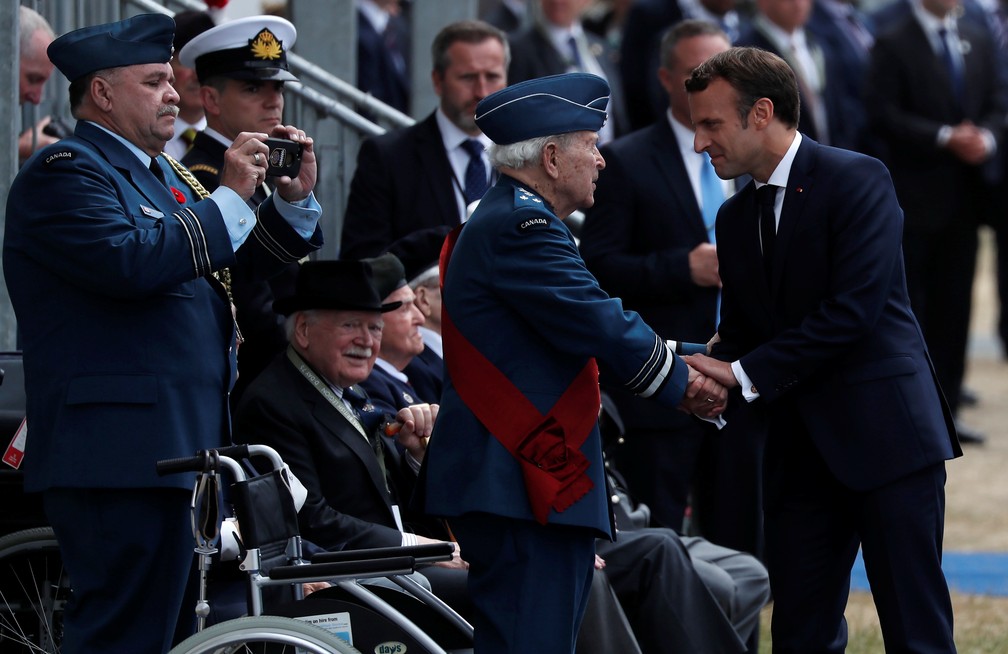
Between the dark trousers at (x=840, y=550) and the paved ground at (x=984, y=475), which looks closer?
the dark trousers at (x=840, y=550)

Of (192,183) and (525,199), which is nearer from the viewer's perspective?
(525,199)

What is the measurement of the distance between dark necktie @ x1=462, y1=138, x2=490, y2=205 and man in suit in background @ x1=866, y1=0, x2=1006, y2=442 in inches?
163

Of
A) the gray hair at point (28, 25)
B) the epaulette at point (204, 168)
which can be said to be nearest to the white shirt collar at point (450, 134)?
the epaulette at point (204, 168)

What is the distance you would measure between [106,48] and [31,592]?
1609 mm

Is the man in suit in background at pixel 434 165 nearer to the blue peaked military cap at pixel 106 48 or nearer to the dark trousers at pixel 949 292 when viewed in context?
the blue peaked military cap at pixel 106 48

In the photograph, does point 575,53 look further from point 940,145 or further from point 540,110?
point 540,110

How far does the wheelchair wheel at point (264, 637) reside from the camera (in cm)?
407

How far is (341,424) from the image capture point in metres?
5.35

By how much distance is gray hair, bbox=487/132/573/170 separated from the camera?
14.5 ft

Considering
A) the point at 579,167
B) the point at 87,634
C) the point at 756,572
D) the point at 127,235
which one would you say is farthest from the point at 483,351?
the point at 756,572

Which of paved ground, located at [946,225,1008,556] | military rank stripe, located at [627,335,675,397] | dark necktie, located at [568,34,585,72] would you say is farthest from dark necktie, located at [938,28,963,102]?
military rank stripe, located at [627,335,675,397]

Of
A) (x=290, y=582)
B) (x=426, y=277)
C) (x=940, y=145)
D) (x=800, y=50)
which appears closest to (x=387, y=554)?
(x=290, y=582)

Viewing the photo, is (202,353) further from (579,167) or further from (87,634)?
(579,167)

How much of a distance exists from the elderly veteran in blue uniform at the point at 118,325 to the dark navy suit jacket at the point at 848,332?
143cm
